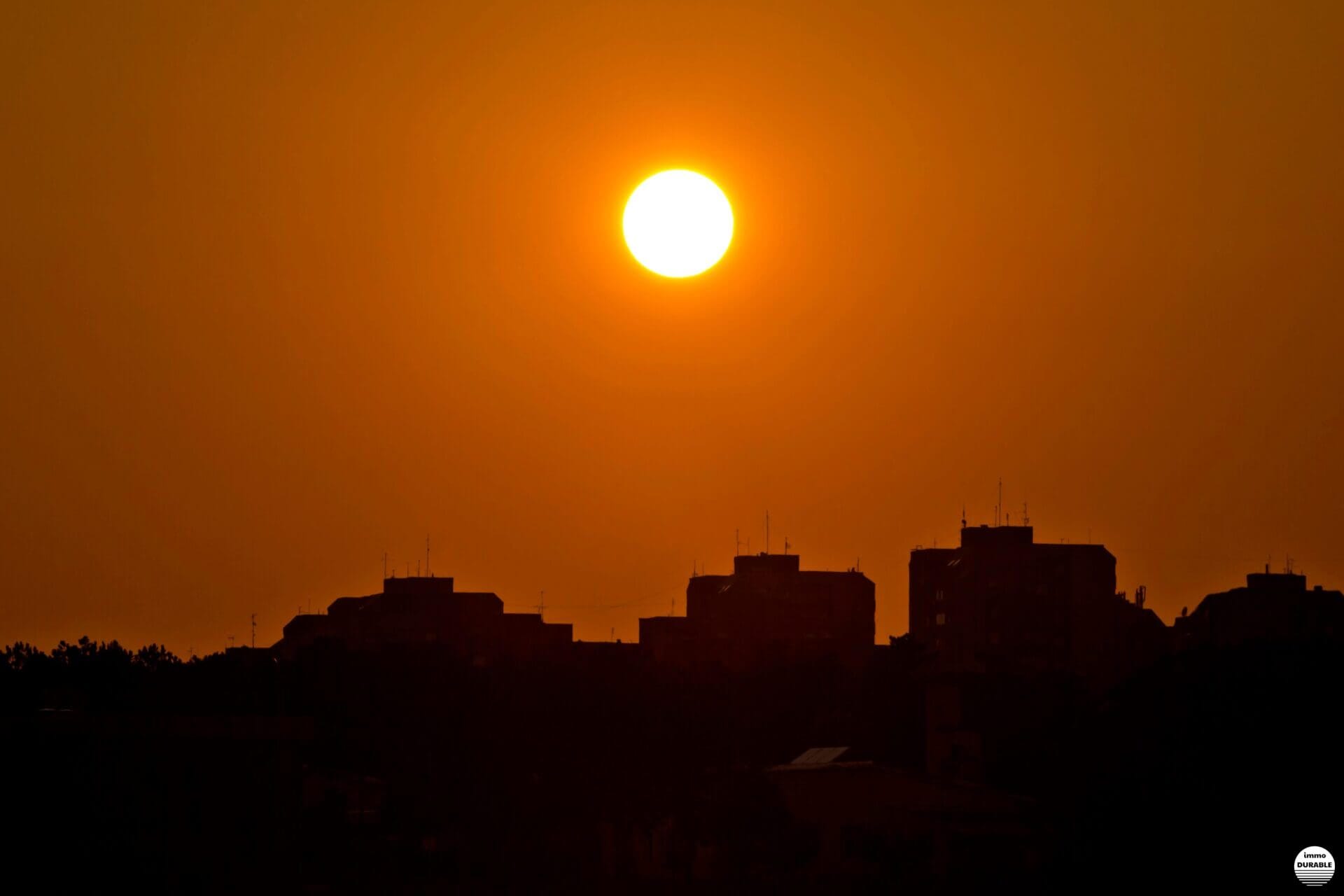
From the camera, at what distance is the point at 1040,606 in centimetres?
13888

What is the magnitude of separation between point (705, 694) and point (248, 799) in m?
29.6

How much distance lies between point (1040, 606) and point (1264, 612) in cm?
1405

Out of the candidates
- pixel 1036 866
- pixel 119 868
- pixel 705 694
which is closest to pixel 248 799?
pixel 119 868

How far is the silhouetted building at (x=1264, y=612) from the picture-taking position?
5049 inches

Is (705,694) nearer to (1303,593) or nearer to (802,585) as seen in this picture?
(1303,593)

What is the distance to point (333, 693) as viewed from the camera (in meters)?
81.6

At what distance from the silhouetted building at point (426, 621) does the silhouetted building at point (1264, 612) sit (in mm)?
49047

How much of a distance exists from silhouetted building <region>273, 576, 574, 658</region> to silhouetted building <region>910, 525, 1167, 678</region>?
33.0 m

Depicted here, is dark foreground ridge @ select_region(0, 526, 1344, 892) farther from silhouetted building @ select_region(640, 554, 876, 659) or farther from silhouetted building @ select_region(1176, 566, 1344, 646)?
silhouetted building @ select_region(640, 554, 876, 659)

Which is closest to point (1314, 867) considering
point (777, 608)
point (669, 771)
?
point (669, 771)

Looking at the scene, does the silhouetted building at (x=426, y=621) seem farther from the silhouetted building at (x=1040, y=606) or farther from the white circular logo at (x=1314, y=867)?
the white circular logo at (x=1314, y=867)

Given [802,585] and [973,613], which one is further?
[802,585]

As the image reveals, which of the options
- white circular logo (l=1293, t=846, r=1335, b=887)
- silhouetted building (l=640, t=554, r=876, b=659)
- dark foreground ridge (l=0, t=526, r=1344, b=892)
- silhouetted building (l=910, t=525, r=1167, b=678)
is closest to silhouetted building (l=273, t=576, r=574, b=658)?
silhouetted building (l=640, t=554, r=876, b=659)

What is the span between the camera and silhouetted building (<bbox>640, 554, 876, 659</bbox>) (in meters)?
166
